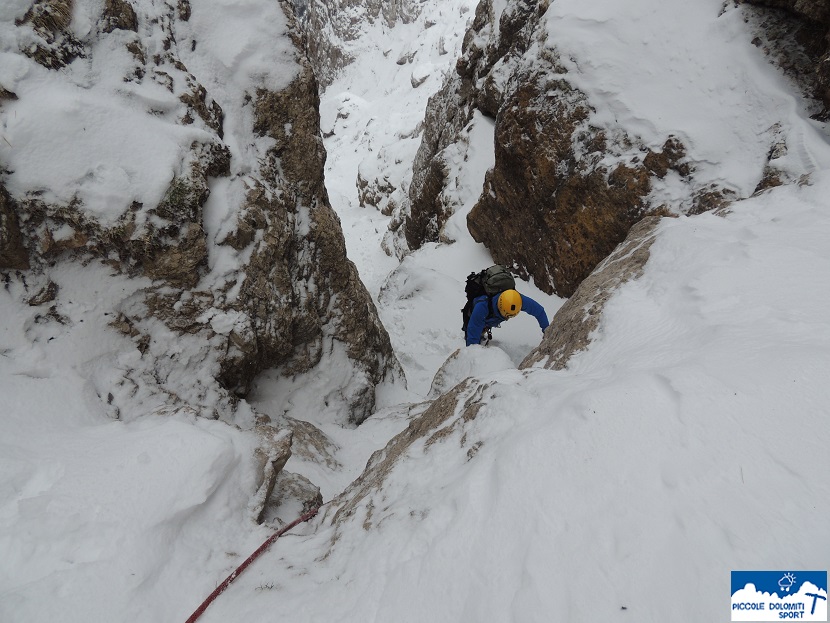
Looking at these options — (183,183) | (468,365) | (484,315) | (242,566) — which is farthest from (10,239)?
(484,315)

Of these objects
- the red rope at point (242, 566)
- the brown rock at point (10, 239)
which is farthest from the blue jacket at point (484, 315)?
the brown rock at point (10, 239)

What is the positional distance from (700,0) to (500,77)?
4418 millimetres

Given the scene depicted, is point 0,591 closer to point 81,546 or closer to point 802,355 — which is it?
point 81,546

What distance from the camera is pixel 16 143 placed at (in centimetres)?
298

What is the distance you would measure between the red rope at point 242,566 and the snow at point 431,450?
49 mm

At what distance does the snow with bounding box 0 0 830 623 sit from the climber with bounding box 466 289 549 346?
1.82m

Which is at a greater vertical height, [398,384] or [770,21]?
[770,21]

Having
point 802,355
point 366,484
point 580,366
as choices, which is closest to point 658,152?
point 580,366

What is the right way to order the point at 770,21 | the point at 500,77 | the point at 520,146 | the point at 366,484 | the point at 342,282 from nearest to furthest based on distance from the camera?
the point at 366,484 → the point at 342,282 → the point at 770,21 → the point at 520,146 → the point at 500,77

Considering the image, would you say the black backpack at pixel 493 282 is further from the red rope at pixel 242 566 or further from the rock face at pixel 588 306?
the red rope at pixel 242 566

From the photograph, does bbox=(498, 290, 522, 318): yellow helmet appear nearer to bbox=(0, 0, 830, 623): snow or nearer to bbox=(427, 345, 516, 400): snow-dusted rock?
bbox=(427, 345, 516, 400): snow-dusted rock

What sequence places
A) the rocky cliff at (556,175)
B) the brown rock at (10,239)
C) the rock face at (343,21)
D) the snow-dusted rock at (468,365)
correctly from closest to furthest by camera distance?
the brown rock at (10,239) < the snow-dusted rock at (468,365) < the rocky cliff at (556,175) < the rock face at (343,21)

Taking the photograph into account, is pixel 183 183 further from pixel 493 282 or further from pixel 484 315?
pixel 484 315

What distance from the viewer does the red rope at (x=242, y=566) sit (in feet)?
6.85
